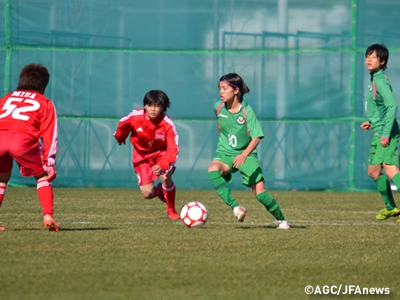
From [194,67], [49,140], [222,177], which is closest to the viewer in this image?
[49,140]

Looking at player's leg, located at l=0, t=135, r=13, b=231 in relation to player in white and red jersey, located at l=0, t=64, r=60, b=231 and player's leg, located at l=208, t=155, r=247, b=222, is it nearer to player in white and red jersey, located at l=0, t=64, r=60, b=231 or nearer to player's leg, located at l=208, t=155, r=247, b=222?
player in white and red jersey, located at l=0, t=64, r=60, b=231

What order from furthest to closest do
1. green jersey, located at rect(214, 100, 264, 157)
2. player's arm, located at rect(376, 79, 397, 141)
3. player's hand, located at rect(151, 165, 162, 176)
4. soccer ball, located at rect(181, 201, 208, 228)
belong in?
player's arm, located at rect(376, 79, 397, 141) → player's hand, located at rect(151, 165, 162, 176) → green jersey, located at rect(214, 100, 264, 157) → soccer ball, located at rect(181, 201, 208, 228)

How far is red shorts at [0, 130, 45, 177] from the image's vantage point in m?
6.55

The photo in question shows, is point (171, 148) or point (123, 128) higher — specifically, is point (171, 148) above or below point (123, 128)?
below

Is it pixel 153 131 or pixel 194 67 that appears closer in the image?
pixel 153 131

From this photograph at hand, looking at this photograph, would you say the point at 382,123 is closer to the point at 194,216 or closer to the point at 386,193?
the point at 386,193

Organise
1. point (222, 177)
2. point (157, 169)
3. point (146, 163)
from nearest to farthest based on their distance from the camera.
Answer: point (222, 177) → point (157, 169) → point (146, 163)

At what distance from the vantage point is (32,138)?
6.63m

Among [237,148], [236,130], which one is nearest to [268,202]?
[237,148]

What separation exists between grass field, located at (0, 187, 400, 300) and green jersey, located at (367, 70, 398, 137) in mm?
978

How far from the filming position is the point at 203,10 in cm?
1456

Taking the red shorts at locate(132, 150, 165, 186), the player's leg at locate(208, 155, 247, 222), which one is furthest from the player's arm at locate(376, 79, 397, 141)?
the red shorts at locate(132, 150, 165, 186)

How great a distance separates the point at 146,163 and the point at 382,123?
8.47ft

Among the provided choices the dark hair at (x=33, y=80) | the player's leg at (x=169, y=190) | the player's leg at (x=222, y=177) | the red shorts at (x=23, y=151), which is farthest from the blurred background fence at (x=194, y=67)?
the red shorts at (x=23, y=151)
